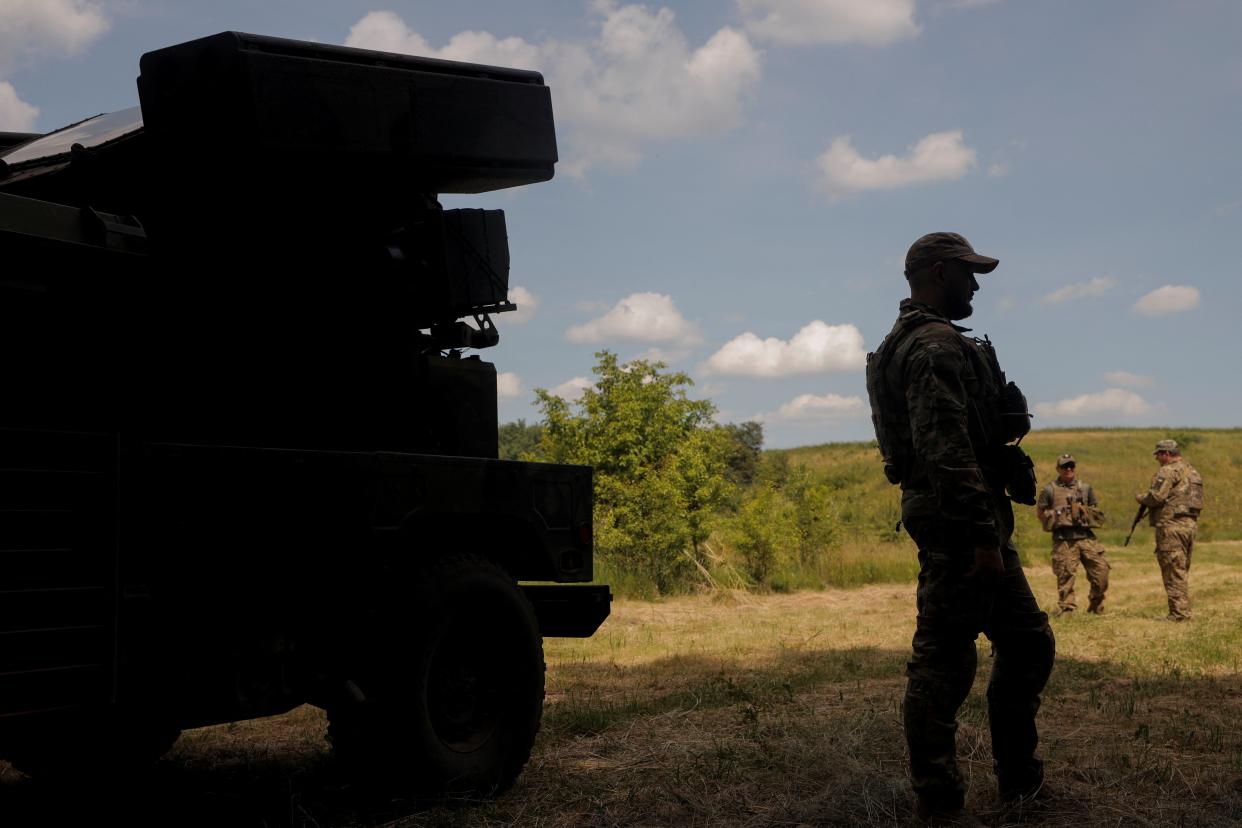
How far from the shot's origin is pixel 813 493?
69.3 feet

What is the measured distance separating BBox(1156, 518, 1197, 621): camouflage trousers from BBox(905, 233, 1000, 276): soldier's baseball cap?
30.6ft

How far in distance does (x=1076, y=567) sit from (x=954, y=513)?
10188 mm

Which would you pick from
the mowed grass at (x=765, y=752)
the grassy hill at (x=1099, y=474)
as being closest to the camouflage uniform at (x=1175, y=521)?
the mowed grass at (x=765, y=752)

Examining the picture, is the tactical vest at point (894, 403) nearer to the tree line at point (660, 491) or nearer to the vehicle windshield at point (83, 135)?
the vehicle windshield at point (83, 135)

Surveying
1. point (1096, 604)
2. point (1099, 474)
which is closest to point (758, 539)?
point (1096, 604)

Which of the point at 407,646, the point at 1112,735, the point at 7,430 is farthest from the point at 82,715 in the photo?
the point at 1112,735

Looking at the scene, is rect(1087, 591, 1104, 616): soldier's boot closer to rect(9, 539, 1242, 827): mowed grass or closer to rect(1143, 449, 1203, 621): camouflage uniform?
rect(1143, 449, 1203, 621): camouflage uniform

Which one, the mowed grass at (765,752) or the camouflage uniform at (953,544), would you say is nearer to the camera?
the camouflage uniform at (953,544)

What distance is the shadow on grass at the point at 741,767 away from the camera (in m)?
4.82

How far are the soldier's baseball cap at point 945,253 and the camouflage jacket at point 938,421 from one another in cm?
18

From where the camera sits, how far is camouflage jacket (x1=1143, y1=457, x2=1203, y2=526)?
13.0 m

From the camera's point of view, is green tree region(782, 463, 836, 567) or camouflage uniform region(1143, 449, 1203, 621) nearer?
camouflage uniform region(1143, 449, 1203, 621)

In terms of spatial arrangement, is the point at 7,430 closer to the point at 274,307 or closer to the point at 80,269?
the point at 80,269

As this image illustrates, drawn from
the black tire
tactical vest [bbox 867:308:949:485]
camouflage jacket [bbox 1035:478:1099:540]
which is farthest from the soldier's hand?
camouflage jacket [bbox 1035:478:1099:540]
